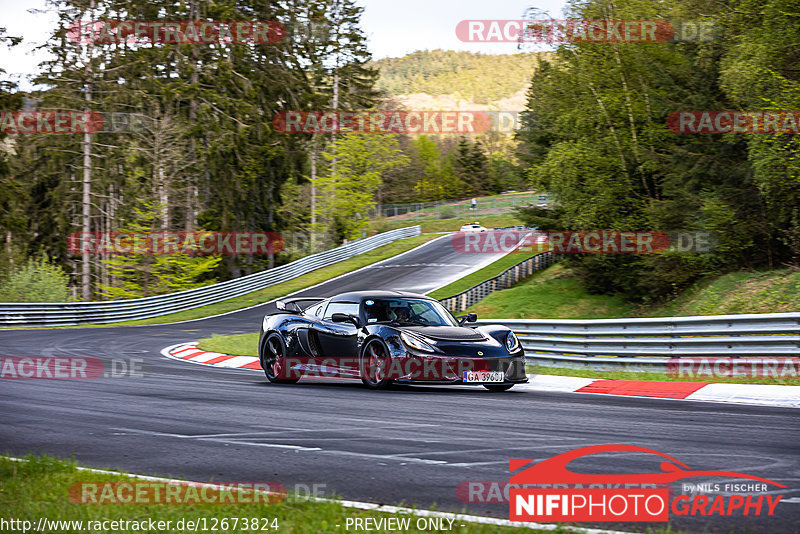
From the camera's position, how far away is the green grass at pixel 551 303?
31.4 metres

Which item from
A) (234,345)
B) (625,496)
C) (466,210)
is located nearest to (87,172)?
(234,345)

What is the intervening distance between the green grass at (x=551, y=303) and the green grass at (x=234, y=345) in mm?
11053

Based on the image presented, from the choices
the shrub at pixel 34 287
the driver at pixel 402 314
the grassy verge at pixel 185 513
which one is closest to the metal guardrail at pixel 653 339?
the driver at pixel 402 314

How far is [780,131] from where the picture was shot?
20828 millimetres

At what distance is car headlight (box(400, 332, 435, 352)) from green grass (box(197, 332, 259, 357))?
811cm

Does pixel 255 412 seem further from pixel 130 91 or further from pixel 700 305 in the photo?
pixel 130 91

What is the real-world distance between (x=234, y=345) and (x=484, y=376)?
11.4m

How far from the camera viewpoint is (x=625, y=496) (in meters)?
4.60

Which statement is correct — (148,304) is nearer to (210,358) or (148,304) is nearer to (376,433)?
(210,358)

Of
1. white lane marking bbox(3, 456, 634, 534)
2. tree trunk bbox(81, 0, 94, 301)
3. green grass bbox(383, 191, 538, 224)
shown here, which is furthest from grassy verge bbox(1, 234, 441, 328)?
white lane marking bbox(3, 456, 634, 534)

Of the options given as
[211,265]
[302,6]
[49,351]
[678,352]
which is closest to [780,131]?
[678,352]

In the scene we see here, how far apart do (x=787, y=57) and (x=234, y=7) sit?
3175cm

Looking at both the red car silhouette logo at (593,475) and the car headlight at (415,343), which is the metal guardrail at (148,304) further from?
the red car silhouette logo at (593,475)

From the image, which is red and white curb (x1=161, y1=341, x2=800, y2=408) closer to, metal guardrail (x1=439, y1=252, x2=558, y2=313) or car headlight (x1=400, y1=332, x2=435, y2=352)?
car headlight (x1=400, y1=332, x2=435, y2=352)
